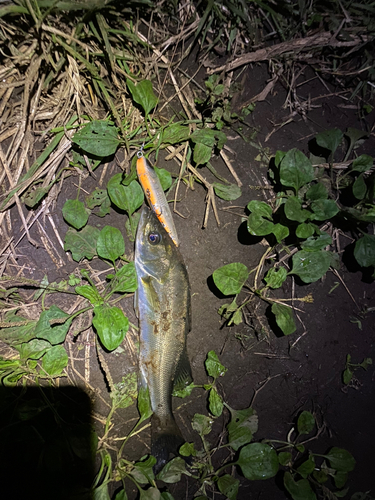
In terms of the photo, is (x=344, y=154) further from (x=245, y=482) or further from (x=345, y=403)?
(x=245, y=482)

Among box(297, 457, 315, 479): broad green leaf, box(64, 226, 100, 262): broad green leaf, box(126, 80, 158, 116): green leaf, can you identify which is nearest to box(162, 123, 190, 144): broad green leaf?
box(126, 80, 158, 116): green leaf

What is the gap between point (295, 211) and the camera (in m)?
2.27

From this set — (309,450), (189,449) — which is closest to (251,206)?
(189,449)

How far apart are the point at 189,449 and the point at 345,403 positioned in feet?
4.66

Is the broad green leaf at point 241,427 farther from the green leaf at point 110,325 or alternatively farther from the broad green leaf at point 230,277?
the green leaf at point 110,325

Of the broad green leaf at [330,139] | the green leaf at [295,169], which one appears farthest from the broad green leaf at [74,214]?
the broad green leaf at [330,139]

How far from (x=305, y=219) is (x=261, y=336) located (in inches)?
39.9

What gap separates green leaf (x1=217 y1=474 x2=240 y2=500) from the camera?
234cm

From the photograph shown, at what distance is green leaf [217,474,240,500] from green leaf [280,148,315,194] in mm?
2269

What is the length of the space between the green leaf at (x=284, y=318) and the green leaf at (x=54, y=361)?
1573mm

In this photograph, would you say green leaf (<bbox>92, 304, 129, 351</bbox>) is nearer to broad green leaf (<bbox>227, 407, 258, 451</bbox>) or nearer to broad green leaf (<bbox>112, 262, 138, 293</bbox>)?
broad green leaf (<bbox>112, 262, 138, 293</bbox>)

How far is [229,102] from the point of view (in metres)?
2.48

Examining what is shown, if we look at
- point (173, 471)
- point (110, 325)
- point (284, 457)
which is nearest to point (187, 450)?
point (173, 471)

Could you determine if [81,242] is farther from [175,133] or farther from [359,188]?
[359,188]
